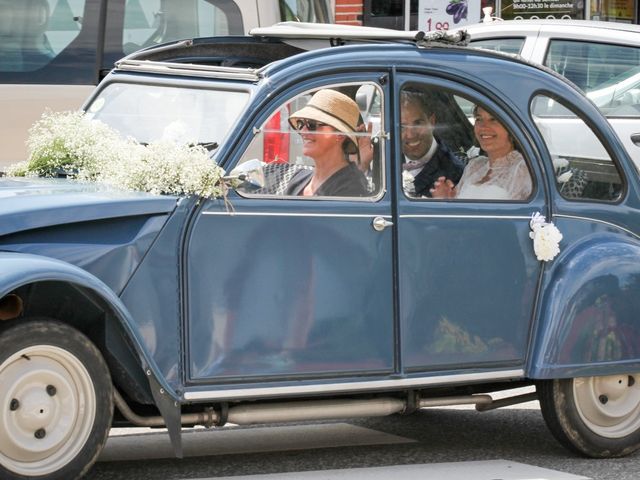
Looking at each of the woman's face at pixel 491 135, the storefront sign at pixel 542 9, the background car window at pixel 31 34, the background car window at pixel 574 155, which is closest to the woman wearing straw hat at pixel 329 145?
the woman's face at pixel 491 135

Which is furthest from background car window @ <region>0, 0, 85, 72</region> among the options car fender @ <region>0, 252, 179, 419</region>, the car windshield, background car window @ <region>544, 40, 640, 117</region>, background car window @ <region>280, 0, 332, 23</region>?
car fender @ <region>0, 252, 179, 419</region>

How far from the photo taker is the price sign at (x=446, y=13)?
1516 centimetres

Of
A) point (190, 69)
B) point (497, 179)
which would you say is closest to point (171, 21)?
point (190, 69)

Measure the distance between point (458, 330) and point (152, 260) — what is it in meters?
1.43

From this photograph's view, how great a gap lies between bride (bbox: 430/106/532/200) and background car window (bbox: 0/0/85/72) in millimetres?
5163

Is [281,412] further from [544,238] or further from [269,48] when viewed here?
[269,48]

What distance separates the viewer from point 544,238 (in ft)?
20.5

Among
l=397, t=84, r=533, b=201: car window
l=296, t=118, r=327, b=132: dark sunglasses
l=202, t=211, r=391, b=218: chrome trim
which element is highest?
l=296, t=118, r=327, b=132: dark sunglasses

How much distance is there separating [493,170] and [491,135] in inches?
6.4

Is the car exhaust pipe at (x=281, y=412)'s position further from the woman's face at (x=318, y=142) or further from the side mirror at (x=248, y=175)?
the woman's face at (x=318, y=142)

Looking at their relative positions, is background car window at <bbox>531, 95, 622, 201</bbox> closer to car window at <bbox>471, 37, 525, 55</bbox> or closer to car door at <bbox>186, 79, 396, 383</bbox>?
car door at <bbox>186, 79, 396, 383</bbox>

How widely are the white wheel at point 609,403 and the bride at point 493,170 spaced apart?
3.03ft

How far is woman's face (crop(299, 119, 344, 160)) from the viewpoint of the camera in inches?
235

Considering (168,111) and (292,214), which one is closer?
(292,214)
